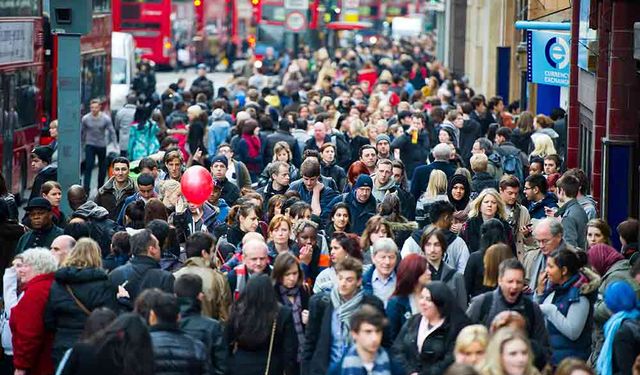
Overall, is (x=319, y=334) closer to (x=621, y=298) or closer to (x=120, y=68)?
(x=621, y=298)

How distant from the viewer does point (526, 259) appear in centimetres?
1334

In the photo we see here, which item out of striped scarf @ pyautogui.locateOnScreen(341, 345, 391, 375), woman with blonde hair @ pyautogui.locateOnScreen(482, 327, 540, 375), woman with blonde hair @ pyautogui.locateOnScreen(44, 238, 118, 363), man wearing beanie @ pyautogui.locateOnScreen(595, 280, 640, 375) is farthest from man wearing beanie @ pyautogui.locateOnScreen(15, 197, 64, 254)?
woman with blonde hair @ pyautogui.locateOnScreen(482, 327, 540, 375)

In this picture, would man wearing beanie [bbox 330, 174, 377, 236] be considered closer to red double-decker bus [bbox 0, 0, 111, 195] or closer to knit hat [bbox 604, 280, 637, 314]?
knit hat [bbox 604, 280, 637, 314]

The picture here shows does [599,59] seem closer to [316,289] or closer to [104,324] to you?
[316,289]

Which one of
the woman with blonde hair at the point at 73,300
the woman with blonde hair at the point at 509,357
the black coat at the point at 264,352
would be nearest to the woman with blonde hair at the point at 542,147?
the woman with blonde hair at the point at 73,300

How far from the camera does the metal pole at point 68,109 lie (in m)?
17.7

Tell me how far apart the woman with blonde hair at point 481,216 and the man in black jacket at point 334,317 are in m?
3.80

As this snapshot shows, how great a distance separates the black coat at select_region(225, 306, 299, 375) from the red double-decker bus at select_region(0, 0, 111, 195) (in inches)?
590

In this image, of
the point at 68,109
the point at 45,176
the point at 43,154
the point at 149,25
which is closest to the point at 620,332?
the point at 68,109

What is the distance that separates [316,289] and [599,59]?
28.9 feet

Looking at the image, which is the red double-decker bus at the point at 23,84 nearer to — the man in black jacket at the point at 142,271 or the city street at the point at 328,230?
the city street at the point at 328,230

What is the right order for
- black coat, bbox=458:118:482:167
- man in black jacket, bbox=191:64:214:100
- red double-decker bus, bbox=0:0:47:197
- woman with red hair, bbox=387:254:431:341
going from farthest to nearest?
man in black jacket, bbox=191:64:214:100, red double-decker bus, bbox=0:0:47:197, black coat, bbox=458:118:482:167, woman with red hair, bbox=387:254:431:341

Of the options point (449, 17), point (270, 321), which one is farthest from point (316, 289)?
point (449, 17)

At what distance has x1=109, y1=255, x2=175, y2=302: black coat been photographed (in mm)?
11641
